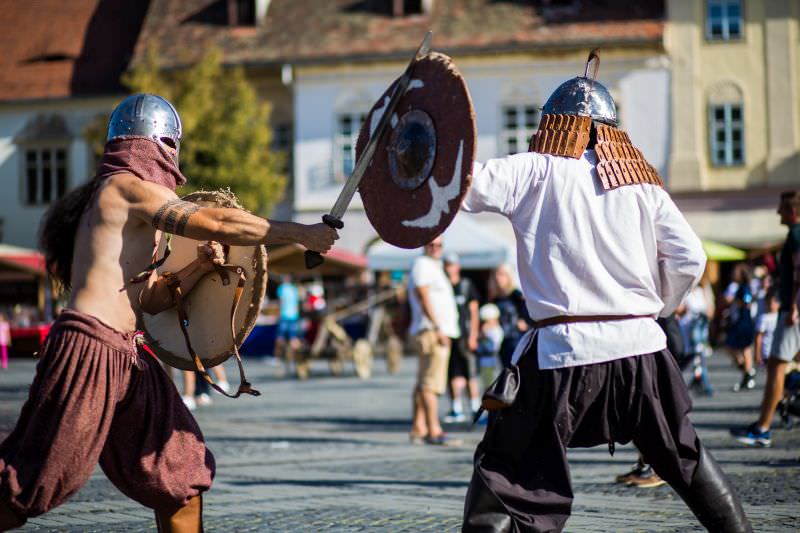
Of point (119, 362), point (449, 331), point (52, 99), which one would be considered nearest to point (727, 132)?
point (52, 99)

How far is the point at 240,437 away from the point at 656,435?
7483 millimetres

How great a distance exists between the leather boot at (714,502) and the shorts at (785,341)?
4418 millimetres

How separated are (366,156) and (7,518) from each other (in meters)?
1.80

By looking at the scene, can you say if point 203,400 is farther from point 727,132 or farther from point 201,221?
point 727,132

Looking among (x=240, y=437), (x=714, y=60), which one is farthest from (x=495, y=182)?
(x=714, y=60)

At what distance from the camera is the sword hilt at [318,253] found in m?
4.68

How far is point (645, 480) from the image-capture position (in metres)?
7.70

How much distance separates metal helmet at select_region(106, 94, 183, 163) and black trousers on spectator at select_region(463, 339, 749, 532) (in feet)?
5.25

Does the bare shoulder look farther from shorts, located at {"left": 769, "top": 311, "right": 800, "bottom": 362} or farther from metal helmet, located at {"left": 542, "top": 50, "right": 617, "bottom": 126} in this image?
shorts, located at {"left": 769, "top": 311, "right": 800, "bottom": 362}

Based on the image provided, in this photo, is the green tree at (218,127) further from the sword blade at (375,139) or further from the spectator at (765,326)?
the sword blade at (375,139)

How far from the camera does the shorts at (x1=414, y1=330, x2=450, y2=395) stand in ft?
34.4

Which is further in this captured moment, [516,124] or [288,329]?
[516,124]

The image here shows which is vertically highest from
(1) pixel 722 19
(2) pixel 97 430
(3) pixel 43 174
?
(1) pixel 722 19

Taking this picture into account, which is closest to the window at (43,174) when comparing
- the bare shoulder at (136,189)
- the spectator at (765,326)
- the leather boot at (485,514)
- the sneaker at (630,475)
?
the spectator at (765,326)
